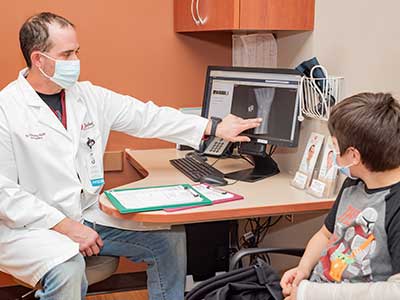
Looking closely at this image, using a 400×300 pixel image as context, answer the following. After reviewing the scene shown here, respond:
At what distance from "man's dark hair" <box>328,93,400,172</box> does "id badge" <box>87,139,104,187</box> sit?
1107 millimetres

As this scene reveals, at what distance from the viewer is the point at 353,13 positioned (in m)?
1.92

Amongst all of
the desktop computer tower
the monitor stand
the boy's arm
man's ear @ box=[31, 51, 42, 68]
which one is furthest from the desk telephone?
the boy's arm

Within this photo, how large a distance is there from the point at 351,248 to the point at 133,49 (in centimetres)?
176

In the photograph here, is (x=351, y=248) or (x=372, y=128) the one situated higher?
(x=372, y=128)

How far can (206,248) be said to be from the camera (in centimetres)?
264

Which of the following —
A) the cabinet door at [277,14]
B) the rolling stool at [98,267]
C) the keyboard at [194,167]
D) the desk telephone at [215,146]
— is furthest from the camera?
the desk telephone at [215,146]

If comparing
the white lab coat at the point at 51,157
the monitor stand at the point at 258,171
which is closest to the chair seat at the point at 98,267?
the white lab coat at the point at 51,157

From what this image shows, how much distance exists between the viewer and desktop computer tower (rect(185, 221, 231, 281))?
8.57ft

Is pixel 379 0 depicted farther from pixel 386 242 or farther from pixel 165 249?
pixel 165 249

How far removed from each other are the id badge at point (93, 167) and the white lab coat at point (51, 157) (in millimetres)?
14

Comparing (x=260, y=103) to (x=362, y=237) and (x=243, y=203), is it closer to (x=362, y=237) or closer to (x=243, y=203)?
(x=243, y=203)

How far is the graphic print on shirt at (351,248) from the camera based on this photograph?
4.58ft

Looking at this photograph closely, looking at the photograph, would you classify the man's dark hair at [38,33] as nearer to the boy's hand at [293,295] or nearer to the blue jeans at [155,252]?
the blue jeans at [155,252]

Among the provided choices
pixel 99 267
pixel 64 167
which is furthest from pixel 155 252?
pixel 64 167
